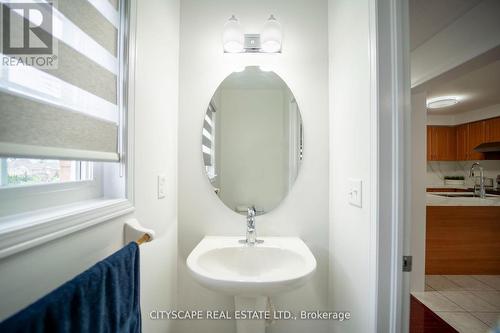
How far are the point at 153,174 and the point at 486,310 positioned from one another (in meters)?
3.05

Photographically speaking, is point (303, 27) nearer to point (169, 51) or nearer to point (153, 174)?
point (169, 51)

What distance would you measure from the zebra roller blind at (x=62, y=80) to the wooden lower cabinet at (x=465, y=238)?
3239mm

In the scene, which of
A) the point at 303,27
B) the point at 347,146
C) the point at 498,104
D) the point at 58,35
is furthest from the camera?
the point at 498,104

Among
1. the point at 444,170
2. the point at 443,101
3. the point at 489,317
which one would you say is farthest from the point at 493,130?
the point at 489,317

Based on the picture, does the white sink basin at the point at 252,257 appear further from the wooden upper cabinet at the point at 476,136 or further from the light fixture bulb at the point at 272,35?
the wooden upper cabinet at the point at 476,136

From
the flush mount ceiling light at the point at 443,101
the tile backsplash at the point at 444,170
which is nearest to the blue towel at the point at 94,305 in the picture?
the flush mount ceiling light at the point at 443,101

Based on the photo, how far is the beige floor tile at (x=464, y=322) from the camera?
1714 mm

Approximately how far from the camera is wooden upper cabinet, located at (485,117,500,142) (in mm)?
3839

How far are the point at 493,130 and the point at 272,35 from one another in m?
5.06

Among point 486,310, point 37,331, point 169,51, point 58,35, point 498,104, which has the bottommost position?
point 486,310

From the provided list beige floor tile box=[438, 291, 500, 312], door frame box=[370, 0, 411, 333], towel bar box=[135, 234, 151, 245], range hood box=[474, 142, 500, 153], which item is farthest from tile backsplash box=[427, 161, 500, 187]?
towel bar box=[135, 234, 151, 245]

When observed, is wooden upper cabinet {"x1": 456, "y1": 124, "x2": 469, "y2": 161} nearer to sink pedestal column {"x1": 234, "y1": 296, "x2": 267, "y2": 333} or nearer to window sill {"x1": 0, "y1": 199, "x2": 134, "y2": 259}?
sink pedestal column {"x1": 234, "y1": 296, "x2": 267, "y2": 333}

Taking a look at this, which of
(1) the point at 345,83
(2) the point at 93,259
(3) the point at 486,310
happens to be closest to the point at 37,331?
(2) the point at 93,259

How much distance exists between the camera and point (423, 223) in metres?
2.20
